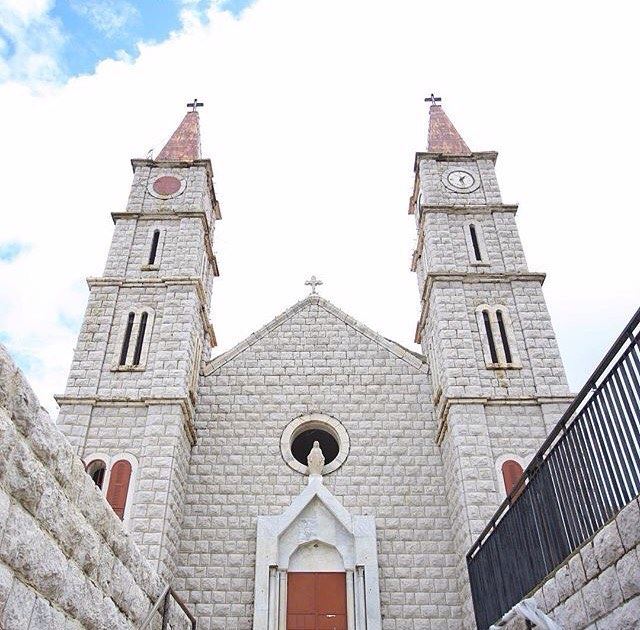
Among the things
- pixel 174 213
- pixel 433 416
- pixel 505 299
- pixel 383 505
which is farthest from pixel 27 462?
pixel 174 213

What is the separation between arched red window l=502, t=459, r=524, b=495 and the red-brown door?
12.4 feet

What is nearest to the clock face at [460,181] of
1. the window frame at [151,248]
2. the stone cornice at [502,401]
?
the stone cornice at [502,401]

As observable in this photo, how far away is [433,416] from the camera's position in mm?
14977

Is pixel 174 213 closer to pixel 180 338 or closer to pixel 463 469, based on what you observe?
pixel 180 338

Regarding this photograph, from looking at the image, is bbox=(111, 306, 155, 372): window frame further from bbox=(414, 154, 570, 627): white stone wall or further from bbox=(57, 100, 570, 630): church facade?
bbox=(414, 154, 570, 627): white stone wall

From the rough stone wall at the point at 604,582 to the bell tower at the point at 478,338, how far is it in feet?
21.2

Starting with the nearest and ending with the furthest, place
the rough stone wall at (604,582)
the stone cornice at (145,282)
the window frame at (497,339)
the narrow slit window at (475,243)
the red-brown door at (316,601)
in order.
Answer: the rough stone wall at (604,582), the red-brown door at (316,601), the window frame at (497,339), the stone cornice at (145,282), the narrow slit window at (475,243)

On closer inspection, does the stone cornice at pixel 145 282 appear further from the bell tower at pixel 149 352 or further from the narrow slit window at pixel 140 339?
the narrow slit window at pixel 140 339

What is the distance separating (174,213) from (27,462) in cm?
1470

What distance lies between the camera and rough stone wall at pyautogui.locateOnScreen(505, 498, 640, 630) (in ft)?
14.5

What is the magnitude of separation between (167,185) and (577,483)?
15.6 m

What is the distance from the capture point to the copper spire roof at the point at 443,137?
65.1 feet

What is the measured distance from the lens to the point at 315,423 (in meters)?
14.9

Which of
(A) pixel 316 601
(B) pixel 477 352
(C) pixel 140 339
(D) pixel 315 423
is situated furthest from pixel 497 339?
(C) pixel 140 339
